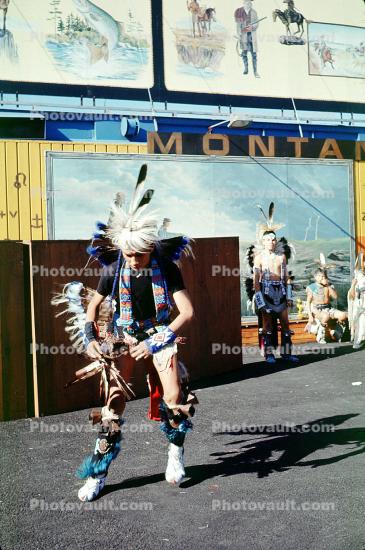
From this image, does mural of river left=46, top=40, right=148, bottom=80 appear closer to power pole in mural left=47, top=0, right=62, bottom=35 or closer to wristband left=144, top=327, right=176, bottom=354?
power pole in mural left=47, top=0, right=62, bottom=35

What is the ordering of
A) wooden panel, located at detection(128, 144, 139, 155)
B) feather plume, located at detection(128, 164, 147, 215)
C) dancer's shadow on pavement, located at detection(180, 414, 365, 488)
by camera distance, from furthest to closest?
1. wooden panel, located at detection(128, 144, 139, 155)
2. dancer's shadow on pavement, located at detection(180, 414, 365, 488)
3. feather plume, located at detection(128, 164, 147, 215)

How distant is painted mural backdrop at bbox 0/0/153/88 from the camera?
14.2m

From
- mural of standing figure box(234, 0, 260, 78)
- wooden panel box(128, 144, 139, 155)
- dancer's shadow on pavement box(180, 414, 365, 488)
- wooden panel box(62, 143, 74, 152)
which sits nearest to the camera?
dancer's shadow on pavement box(180, 414, 365, 488)

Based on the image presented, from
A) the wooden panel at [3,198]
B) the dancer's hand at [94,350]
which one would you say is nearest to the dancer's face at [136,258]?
the dancer's hand at [94,350]

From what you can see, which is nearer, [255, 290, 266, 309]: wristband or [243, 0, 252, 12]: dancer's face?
[255, 290, 266, 309]: wristband

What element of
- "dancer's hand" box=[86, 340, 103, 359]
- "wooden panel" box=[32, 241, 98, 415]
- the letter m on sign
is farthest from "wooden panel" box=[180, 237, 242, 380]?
"dancer's hand" box=[86, 340, 103, 359]

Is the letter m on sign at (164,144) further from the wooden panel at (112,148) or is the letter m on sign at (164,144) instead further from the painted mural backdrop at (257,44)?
the painted mural backdrop at (257,44)

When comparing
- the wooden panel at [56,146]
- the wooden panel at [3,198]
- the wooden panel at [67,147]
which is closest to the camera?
the wooden panel at [3,198]

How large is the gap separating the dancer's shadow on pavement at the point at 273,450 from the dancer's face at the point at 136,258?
5.39 feet

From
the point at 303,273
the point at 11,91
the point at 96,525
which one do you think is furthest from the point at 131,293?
the point at 11,91

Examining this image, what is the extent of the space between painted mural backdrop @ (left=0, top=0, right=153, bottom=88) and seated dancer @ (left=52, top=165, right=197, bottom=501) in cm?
989

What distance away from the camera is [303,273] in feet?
44.3

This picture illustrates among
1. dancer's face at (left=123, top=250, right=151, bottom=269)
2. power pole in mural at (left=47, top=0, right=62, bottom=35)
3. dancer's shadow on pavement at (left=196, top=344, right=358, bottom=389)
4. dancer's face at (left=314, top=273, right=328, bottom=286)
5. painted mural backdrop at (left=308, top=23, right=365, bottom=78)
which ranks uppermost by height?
power pole in mural at (left=47, top=0, right=62, bottom=35)

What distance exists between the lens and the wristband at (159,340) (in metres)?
4.82
